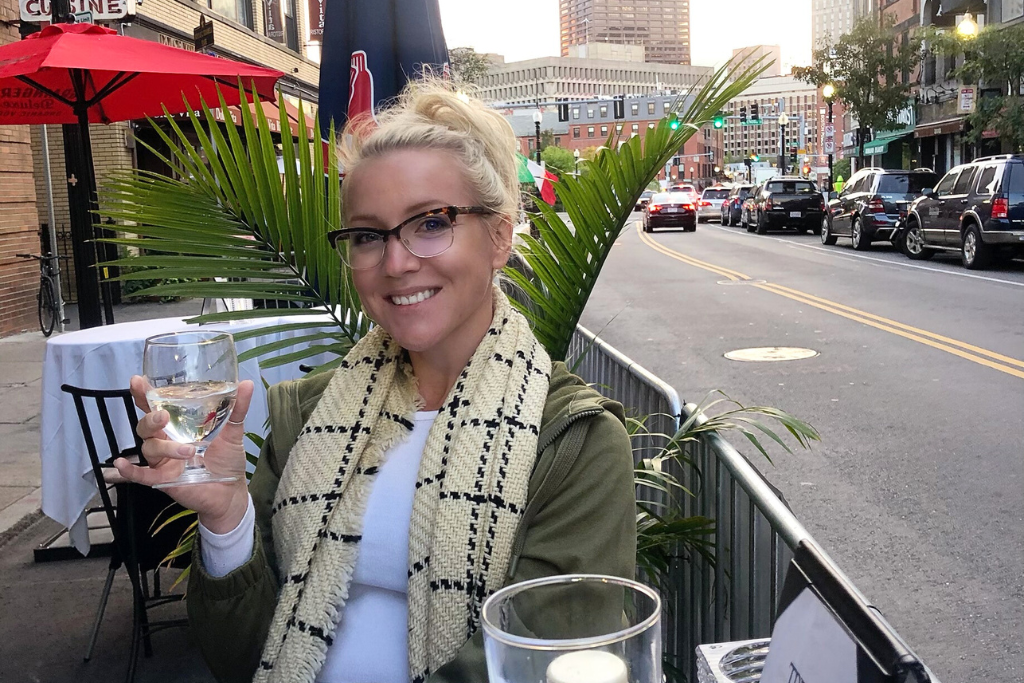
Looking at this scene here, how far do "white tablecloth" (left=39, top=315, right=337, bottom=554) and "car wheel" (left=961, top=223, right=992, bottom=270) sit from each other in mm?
15599

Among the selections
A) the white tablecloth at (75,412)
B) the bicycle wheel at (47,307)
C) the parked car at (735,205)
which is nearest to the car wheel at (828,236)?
the parked car at (735,205)

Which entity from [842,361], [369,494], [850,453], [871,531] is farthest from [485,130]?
[842,361]

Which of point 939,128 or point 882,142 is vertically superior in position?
point 939,128

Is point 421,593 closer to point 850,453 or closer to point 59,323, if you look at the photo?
point 850,453

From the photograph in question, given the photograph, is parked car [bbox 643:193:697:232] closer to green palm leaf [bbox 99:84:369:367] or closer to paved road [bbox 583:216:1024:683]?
paved road [bbox 583:216:1024:683]

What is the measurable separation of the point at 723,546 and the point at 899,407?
18.5ft

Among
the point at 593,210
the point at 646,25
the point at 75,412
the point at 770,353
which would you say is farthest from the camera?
the point at 646,25

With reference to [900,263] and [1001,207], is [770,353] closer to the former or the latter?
[1001,207]

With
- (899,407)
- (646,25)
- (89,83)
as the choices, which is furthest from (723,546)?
(646,25)

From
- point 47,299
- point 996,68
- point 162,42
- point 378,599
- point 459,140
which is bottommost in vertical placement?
point 47,299

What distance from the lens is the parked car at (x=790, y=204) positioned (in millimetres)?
32188

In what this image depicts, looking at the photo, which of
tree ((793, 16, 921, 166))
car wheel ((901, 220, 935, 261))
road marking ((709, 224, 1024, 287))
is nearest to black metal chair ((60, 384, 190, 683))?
road marking ((709, 224, 1024, 287))

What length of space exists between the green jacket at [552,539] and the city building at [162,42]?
10606 mm

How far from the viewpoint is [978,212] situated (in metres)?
17.6
